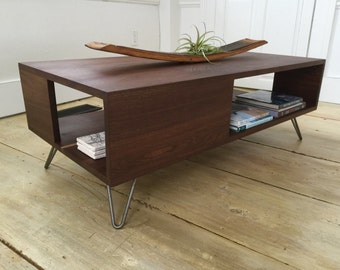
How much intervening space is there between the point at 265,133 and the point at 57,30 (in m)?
1.33

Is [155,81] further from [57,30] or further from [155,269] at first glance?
[57,30]

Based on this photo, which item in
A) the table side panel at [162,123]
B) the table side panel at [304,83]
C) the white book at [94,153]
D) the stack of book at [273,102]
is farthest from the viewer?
the table side panel at [304,83]

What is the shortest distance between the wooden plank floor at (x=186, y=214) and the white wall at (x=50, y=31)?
0.55 m

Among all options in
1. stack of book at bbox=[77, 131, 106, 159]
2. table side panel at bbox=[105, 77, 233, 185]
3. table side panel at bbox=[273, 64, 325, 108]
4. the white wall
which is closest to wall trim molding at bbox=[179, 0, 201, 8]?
the white wall

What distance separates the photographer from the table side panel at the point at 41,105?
33.9 inches

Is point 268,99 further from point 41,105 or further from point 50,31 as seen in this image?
point 50,31

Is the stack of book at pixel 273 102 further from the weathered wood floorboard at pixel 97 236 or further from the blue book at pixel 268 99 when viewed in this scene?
the weathered wood floorboard at pixel 97 236

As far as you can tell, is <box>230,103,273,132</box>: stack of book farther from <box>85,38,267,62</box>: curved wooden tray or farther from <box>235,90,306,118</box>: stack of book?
<box>85,38,267,62</box>: curved wooden tray

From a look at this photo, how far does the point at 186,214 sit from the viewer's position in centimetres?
87

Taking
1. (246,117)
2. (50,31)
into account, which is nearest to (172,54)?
(246,117)

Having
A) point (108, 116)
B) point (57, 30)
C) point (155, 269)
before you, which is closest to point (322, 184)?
point (155, 269)

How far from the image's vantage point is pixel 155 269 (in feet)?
2.22

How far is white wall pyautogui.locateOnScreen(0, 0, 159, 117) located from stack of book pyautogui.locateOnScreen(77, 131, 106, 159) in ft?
3.45

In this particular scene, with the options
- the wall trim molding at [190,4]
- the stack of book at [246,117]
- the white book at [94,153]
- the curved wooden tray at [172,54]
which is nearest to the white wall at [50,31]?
the wall trim molding at [190,4]
